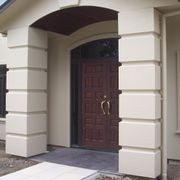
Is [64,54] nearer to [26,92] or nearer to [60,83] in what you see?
[60,83]

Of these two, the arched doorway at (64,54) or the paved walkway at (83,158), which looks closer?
the paved walkway at (83,158)

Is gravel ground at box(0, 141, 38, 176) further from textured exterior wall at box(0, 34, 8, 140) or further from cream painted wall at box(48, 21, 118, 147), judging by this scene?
textured exterior wall at box(0, 34, 8, 140)

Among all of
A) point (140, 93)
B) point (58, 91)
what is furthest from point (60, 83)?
point (140, 93)

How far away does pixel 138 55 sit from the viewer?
647 cm

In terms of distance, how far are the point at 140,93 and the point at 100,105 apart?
2.43 m

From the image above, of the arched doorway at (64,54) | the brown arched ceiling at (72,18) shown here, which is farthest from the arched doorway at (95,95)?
the brown arched ceiling at (72,18)

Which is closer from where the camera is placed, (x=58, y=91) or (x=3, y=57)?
(x=58, y=91)

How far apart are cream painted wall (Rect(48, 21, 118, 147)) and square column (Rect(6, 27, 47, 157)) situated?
31.8 inches

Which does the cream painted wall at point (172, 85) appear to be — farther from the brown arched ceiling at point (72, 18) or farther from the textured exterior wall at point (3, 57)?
the textured exterior wall at point (3, 57)

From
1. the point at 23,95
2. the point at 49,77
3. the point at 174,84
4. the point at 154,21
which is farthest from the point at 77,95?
the point at 154,21

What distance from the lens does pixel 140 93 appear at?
6473 mm

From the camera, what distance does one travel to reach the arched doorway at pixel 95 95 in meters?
8.62

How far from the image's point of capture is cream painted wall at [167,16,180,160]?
299 inches

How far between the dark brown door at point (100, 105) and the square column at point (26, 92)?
43.6 inches
